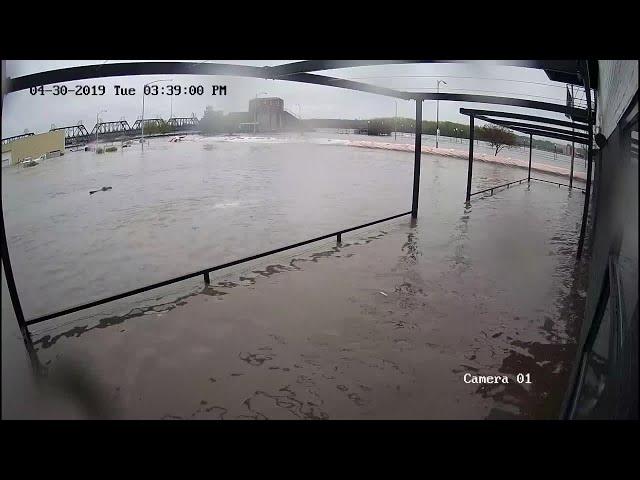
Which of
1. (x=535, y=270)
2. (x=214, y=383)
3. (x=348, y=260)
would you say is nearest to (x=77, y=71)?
(x=214, y=383)

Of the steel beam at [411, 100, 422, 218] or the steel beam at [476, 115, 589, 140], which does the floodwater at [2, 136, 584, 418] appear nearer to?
the steel beam at [411, 100, 422, 218]

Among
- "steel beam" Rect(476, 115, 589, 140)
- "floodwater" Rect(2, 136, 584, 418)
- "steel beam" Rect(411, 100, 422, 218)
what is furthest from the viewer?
"steel beam" Rect(476, 115, 589, 140)

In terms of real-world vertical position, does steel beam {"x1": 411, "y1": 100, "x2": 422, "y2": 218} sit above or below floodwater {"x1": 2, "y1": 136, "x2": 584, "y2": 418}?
above

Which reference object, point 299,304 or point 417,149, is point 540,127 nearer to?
point 417,149

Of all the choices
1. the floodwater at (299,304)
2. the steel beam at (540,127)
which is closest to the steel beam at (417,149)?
the floodwater at (299,304)

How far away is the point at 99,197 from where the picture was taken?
1034 centimetres

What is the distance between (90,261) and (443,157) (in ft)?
56.7

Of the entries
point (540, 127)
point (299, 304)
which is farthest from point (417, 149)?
point (299, 304)

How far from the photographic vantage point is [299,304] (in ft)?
14.1

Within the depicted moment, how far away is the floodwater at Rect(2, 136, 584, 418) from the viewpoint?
271 centimetres

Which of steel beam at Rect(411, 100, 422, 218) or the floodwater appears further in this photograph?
steel beam at Rect(411, 100, 422, 218)

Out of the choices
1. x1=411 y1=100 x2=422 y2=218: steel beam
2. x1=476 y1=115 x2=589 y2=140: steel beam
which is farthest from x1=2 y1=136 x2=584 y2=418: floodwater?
x1=476 y1=115 x2=589 y2=140: steel beam

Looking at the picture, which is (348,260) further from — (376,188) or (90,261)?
(376,188)
